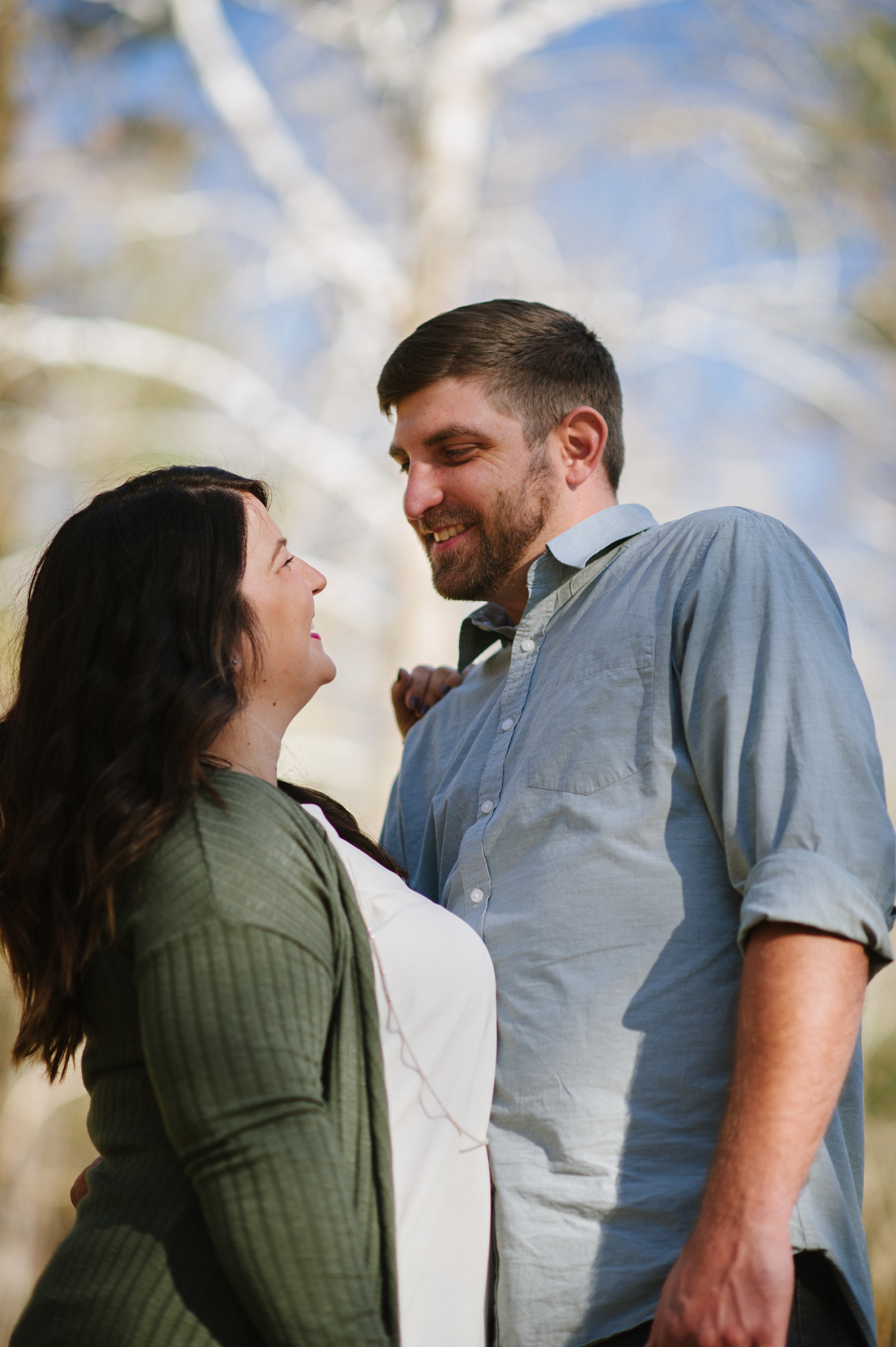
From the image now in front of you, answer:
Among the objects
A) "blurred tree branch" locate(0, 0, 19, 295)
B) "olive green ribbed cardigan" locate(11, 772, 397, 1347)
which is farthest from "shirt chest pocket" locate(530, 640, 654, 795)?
"blurred tree branch" locate(0, 0, 19, 295)

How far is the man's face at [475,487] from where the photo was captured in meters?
2.07

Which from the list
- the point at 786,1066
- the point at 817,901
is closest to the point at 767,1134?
the point at 786,1066

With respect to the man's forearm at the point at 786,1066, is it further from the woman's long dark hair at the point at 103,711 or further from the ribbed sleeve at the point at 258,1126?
the woman's long dark hair at the point at 103,711

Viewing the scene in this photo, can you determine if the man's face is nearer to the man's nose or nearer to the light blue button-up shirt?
the man's nose

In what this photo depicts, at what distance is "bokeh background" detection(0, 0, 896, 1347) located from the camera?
6.52m

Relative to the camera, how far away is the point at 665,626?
1.56 m

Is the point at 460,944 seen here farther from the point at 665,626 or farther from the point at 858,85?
the point at 858,85

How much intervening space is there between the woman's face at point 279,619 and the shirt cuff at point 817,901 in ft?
2.29

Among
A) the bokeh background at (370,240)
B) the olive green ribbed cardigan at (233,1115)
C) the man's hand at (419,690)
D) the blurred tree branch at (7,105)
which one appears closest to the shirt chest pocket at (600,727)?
the olive green ribbed cardigan at (233,1115)

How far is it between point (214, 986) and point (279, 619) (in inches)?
23.9

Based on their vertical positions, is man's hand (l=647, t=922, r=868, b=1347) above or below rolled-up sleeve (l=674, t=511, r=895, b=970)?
below

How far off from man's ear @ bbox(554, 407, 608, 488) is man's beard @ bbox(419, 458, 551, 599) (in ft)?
0.21

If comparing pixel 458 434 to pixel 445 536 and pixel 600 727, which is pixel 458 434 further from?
pixel 600 727

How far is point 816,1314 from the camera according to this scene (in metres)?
1.26
